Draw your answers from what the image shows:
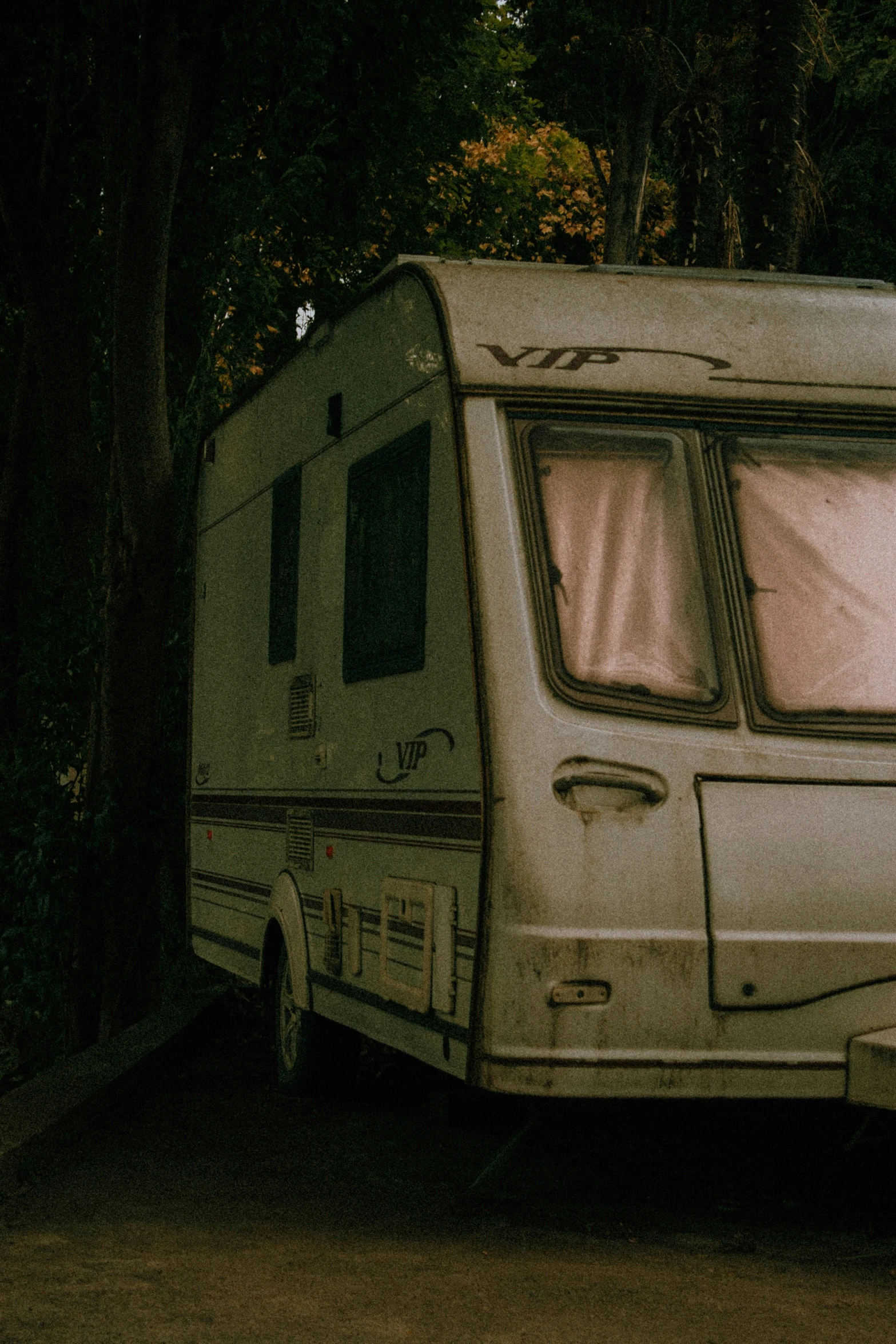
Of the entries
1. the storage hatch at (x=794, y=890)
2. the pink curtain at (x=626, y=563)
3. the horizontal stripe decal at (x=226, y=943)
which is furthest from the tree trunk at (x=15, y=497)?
the storage hatch at (x=794, y=890)

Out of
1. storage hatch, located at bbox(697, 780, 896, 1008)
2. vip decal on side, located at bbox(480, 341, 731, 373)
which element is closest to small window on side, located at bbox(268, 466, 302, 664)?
vip decal on side, located at bbox(480, 341, 731, 373)

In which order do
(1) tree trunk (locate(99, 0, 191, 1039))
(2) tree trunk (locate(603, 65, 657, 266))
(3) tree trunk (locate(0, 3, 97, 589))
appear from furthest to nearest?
(2) tree trunk (locate(603, 65, 657, 266)) → (3) tree trunk (locate(0, 3, 97, 589)) → (1) tree trunk (locate(99, 0, 191, 1039))

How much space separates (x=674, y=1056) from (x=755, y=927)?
0.45 metres

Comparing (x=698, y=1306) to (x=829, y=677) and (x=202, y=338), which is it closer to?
(x=829, y=677)

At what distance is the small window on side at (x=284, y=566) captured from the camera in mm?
8695

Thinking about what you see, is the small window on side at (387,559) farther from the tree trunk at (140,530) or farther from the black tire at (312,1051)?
the tree trunk at (140,530)

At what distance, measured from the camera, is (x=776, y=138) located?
14.5 metres

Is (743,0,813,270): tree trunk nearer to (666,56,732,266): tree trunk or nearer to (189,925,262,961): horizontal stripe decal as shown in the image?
(666,56,732,266): tree trunk

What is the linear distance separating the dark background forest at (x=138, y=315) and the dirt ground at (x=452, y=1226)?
3.09 meters

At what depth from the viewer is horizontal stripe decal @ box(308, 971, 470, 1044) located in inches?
246

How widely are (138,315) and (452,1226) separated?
637 centimetres

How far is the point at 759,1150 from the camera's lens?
7707 mm

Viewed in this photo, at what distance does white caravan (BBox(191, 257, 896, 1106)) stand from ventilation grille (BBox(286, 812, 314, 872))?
3.30ft

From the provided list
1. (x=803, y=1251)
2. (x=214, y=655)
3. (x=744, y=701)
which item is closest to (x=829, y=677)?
(x=744, y=701)
